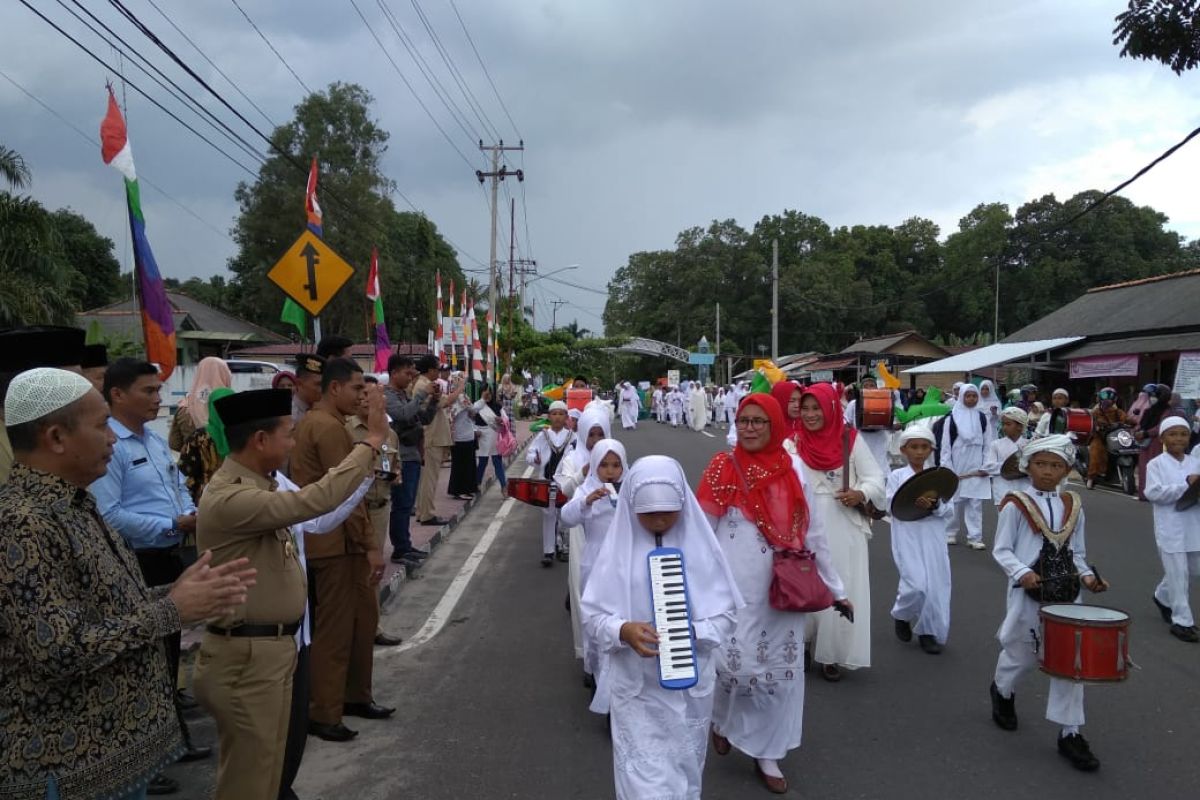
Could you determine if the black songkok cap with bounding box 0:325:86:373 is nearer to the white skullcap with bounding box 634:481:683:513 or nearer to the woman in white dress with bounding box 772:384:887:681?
the white skullcap with bounding box 634:481:683:513

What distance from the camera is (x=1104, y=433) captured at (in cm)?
1559

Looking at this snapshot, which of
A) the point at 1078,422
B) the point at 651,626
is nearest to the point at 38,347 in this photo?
the point at 651,626

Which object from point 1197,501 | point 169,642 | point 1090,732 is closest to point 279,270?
point 169,642

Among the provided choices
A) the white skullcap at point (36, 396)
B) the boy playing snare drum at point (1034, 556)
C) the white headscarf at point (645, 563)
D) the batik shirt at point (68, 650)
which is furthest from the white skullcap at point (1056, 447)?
the white skullcap at point (36, 396)

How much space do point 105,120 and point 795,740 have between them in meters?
6.81

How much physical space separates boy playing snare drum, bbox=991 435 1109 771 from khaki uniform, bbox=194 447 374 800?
3503mm

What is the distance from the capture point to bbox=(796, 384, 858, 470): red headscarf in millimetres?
5793

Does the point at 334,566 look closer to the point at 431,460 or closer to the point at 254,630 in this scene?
the point at 254,630

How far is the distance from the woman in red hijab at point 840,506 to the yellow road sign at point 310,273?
4.63 meters

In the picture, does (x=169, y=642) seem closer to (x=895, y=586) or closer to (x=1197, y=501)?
(x=895, y=586)

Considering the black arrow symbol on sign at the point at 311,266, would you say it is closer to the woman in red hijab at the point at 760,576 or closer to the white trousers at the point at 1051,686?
the woman in red hijab at the point at 760,576

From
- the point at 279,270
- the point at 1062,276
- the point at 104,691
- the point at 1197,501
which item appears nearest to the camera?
the point at 104,691

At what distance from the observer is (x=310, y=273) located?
8.12 meters

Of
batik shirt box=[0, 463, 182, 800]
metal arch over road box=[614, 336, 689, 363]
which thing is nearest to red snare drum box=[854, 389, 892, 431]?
batik shirt box=[0, 463, 182, 800]
